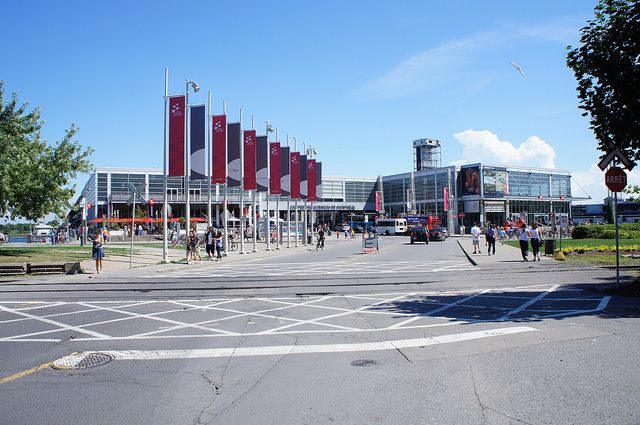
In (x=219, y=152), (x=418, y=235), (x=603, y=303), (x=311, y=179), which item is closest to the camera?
(x=603, y=303)

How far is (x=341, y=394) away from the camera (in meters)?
5.43

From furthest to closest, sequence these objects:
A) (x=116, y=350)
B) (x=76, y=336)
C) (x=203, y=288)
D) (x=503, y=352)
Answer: (x=203, y=288) → (x=76, y=336) → (x=116, y=350) → (x=503, y=352)

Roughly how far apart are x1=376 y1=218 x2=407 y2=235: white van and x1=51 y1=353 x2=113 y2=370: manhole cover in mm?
73800

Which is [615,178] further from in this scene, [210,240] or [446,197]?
[446,197]

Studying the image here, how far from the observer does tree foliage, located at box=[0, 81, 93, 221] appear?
1032 inches

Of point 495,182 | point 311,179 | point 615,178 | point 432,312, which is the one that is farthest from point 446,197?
point 432,312

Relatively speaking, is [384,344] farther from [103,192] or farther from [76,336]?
[103,192]

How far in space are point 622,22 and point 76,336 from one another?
41.7 feet

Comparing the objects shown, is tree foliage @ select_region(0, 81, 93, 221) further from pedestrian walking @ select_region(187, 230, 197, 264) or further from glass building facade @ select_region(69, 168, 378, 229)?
glass building facade @ select_region(69, 168, 378, 229)

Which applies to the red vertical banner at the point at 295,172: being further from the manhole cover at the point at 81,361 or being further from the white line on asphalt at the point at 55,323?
the manhole cover at the point at 81,361

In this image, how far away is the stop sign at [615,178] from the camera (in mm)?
12117

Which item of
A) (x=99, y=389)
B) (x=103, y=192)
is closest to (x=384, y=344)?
(x=99, y=389)

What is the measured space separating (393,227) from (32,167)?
2338 inches

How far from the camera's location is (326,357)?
702 centimetres
